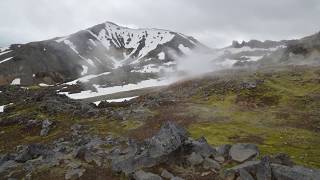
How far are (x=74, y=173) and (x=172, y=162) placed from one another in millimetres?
8621

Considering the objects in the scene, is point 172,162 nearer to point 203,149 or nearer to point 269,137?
point 203,149

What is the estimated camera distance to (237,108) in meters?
90.0

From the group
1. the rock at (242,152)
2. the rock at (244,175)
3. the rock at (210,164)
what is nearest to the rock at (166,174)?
the rock at (210,164)

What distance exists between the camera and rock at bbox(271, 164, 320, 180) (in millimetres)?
32000

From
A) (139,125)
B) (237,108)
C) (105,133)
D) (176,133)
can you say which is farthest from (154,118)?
(176,133)

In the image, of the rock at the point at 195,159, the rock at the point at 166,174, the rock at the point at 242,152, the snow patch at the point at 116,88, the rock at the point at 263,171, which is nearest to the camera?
the rock at the point at 263,171

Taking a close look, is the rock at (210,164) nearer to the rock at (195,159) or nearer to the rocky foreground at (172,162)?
the rocky foreground at (172,162)

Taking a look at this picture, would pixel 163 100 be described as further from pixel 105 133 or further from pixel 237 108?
pixel 105 133

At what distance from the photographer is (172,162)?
1444 inches

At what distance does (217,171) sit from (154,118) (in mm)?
47027

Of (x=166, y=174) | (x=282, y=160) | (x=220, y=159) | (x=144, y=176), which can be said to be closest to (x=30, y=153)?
(x=144, y=176)

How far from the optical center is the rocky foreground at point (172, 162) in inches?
1310

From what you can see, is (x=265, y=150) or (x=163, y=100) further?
(x=163, y=100)

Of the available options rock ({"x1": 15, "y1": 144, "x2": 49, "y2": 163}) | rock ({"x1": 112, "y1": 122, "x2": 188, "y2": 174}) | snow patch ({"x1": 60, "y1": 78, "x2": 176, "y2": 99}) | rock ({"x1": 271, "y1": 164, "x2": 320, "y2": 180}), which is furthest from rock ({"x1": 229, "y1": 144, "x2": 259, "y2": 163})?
snow patch ({"x1": 60, "y1": 78, "x2": 176, "y2": 99})
